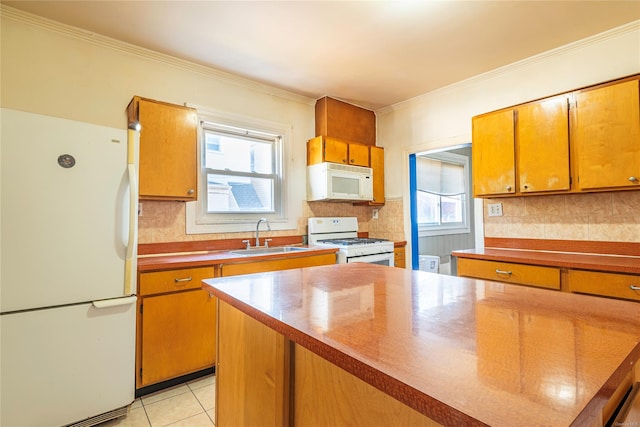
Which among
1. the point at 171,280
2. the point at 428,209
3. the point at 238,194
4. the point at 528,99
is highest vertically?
the point at 528,99

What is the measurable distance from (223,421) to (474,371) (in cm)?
123

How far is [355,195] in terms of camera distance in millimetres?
3562

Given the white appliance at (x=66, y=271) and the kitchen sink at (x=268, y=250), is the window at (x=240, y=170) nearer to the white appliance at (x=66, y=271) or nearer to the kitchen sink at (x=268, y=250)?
the kitchen sink at (x=268, y=250)

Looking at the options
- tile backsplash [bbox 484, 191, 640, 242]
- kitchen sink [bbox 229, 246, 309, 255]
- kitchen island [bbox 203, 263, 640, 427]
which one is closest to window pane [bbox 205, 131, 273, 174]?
kitchen sink [bbox 229, 246, 309, 255]

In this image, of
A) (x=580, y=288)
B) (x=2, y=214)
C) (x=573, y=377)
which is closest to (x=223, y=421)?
A: (x=573, y=377)

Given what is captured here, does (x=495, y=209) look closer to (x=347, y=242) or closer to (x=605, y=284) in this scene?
(x=605, y=284)

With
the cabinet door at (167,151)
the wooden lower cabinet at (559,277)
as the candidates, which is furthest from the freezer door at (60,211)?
the wooden lower cabinet at (559,277)

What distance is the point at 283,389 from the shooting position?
36.9 inches

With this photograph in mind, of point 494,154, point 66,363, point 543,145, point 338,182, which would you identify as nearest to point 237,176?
point 338,182

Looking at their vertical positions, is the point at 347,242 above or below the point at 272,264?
above

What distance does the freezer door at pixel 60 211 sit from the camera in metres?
1.54

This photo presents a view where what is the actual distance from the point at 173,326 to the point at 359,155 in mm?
2572

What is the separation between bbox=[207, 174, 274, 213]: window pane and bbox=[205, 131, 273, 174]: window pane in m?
0.11

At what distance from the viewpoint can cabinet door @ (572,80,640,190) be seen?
6.60 ft
